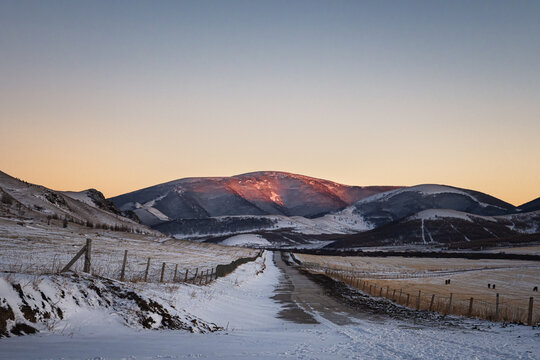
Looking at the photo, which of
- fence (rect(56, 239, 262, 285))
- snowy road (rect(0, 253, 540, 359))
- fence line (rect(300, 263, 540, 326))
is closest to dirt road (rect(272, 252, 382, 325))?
snowy road (rect(0, 253, 540, 359))

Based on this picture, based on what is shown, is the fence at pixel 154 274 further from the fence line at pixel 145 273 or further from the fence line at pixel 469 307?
the fence line at pixel 469 307

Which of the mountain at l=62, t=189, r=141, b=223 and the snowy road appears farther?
the mountain at l=62, t=189, r=141, b=223

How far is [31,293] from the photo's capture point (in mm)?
12180

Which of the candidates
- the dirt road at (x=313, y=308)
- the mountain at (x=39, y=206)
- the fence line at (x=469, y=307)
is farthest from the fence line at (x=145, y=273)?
the mountain at (x=39, y=206)

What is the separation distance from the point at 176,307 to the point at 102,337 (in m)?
5.45

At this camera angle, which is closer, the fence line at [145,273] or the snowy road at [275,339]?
the snowy road at [275,339]

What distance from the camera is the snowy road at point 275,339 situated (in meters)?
10.2

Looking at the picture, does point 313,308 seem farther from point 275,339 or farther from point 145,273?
point 275,339

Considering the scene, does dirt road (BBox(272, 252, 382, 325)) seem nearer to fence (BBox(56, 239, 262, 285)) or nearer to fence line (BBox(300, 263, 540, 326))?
fence line (BBox(300, 263, 540, 326))

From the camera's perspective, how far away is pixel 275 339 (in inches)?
571

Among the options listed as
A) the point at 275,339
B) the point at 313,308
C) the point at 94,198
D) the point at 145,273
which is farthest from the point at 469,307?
the point at 94,198

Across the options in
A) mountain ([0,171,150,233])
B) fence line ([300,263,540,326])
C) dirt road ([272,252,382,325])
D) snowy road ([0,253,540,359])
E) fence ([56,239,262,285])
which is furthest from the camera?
mountain ([0,171,150,233])

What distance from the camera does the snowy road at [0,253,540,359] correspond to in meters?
10.2

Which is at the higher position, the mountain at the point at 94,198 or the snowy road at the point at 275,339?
the mountain at the point at 94,198
